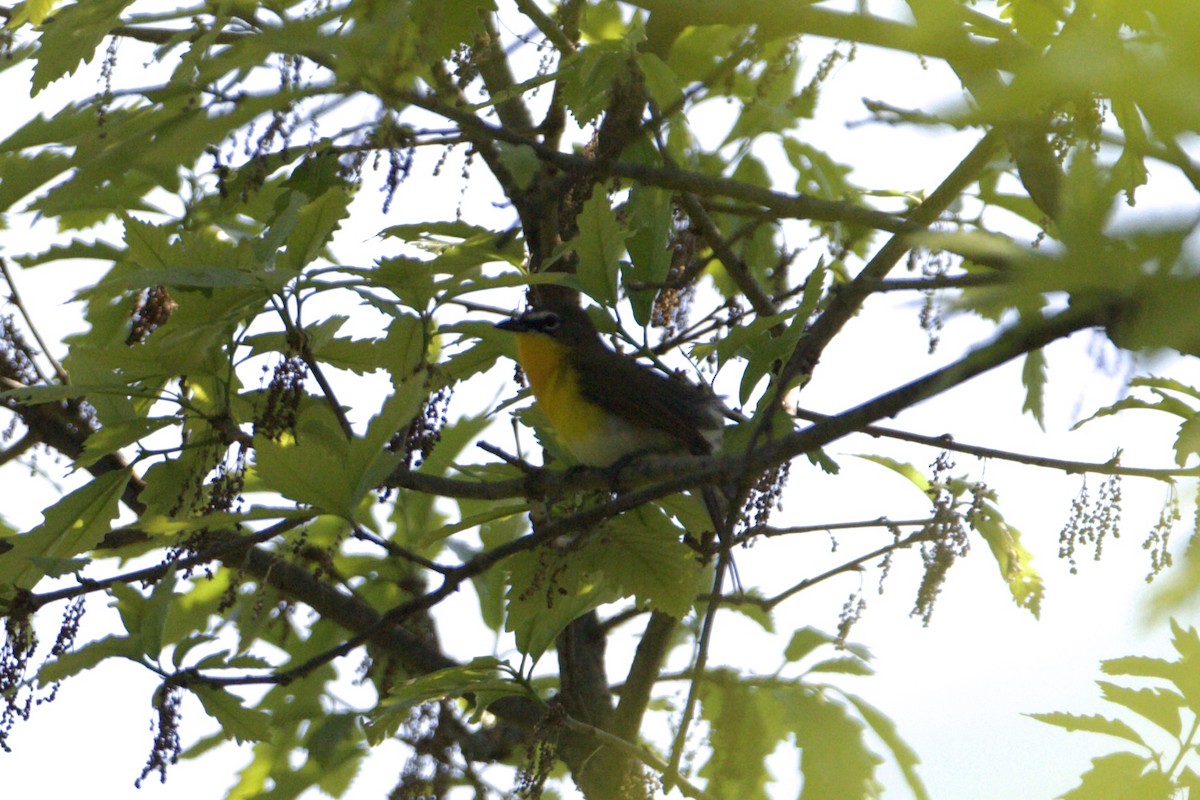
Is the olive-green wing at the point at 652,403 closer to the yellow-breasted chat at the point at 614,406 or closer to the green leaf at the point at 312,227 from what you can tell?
the yellow-breasted chat at the point at 614,406

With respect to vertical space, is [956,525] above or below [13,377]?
below

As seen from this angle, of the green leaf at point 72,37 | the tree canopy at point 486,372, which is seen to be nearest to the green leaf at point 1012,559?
the tree canopy at point 486,372

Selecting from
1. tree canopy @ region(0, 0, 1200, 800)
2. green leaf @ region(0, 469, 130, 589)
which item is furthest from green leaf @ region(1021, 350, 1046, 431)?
green leaf @ region(0, 469, 130, 589)

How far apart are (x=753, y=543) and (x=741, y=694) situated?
55 centimetres

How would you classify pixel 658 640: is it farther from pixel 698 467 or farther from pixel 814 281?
pixel 814 281

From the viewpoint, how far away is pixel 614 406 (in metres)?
6.31

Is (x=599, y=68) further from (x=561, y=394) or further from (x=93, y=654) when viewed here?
(x=561, y=394)

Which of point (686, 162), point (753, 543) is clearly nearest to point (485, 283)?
point (753, 543)

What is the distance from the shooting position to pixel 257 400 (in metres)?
3.71

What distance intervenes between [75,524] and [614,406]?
3125 mm

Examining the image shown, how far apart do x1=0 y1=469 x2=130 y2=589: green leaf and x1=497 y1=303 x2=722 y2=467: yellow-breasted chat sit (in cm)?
255

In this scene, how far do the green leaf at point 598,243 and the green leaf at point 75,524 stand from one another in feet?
5.09

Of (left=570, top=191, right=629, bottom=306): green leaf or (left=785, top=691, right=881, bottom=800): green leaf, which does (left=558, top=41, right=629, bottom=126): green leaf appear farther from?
(left=785, top=691, right=881, bottom=800): green leaf

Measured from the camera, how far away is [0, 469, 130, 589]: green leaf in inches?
143
